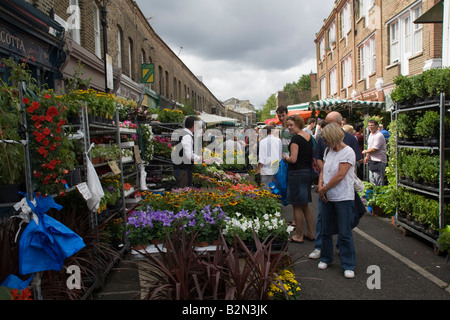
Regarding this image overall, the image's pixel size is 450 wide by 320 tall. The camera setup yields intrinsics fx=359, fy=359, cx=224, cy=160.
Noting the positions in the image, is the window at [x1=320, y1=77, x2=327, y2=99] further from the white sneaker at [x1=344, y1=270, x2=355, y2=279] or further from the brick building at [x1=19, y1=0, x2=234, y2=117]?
the white sneaker at [x1=344, y1=270, x2=355, y2=279]

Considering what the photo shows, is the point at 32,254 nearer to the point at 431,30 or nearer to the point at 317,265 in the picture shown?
the point at 317,265

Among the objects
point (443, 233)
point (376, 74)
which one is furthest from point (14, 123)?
point (376, 74)

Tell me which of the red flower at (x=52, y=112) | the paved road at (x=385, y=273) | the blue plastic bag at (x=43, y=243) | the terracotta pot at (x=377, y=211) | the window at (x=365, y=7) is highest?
the window at (x=365, y=7)

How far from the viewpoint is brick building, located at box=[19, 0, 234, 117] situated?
9.60m

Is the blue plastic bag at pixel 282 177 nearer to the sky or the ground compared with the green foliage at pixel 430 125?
nearer to the ground

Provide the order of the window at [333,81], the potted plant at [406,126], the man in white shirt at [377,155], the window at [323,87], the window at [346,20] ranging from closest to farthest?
the potted plant at [406,126]
the man in white shirt at [377,155]
the window at [346,20]
the window at [333,81]
the window at [323,87]

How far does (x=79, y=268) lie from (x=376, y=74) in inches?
749

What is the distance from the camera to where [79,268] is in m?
3.77

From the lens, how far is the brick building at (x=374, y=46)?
1421 cm

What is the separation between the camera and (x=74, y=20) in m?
10.4

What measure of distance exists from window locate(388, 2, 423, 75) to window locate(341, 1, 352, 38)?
6.68 m

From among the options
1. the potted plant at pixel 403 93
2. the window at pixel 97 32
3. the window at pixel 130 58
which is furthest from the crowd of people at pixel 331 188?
the window at pixel 130 58

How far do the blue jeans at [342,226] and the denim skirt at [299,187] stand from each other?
0.96 metres

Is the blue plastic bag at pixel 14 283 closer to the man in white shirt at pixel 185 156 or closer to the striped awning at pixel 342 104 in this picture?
the man in white shirt at pixel 185 156
